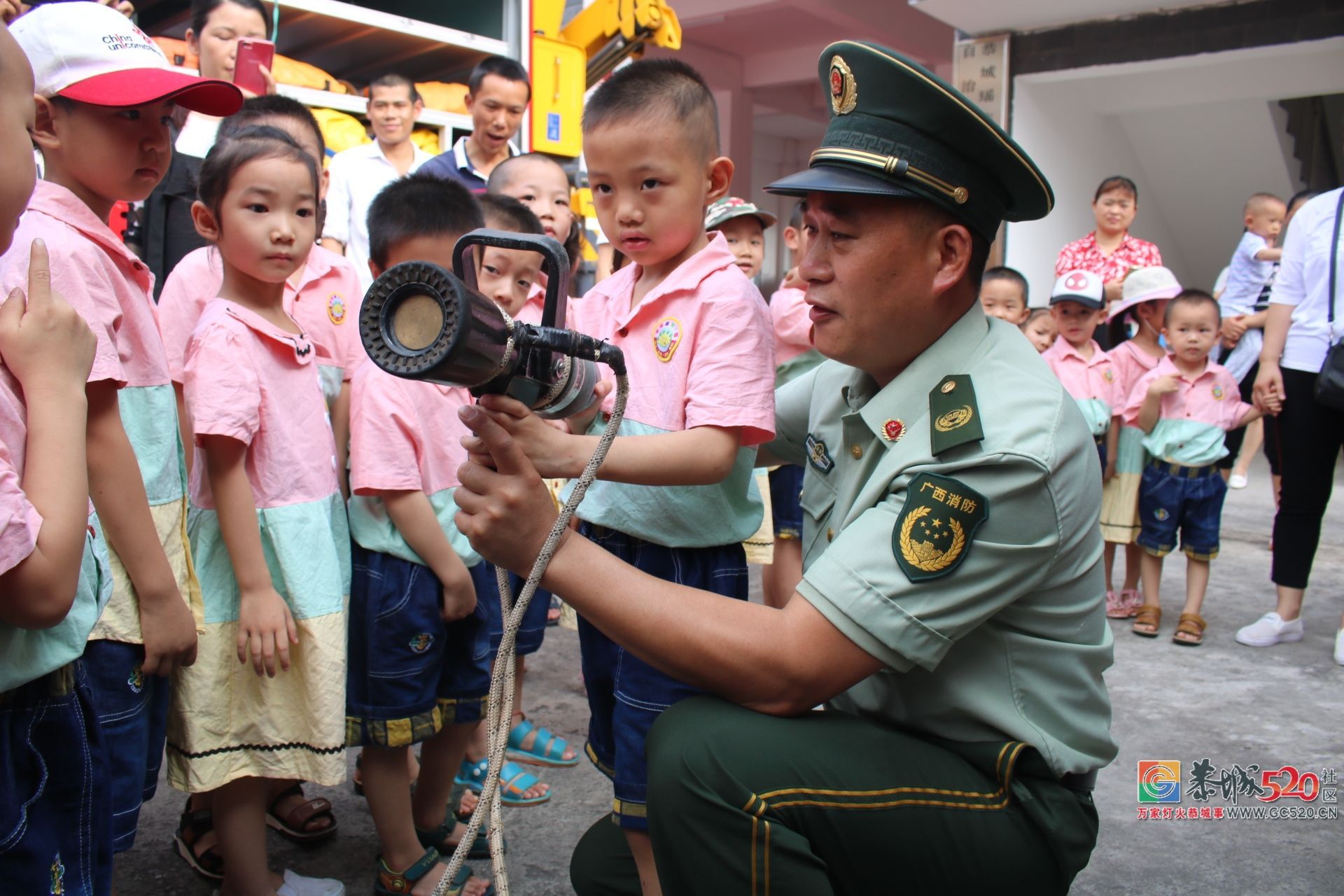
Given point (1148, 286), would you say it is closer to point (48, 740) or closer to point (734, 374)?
point (734, 374)

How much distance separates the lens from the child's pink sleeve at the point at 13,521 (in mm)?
1050

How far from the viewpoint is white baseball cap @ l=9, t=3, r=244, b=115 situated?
1.61 m

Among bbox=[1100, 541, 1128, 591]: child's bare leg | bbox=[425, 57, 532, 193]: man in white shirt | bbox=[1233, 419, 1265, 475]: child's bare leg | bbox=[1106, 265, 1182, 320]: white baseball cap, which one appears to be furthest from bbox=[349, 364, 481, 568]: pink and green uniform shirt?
bbox=[1233, 419, 1265, 475]: child's bare leg

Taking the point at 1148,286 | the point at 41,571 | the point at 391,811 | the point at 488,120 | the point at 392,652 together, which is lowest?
the point at 391,811

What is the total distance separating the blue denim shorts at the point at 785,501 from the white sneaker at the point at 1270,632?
1749 mm

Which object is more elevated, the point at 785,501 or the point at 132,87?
the point at 132,87

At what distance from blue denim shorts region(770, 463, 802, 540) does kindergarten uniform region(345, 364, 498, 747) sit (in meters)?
1.89

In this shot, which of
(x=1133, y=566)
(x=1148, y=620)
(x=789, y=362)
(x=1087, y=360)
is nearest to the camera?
(x=789, y=362)

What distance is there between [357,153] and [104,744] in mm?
2971

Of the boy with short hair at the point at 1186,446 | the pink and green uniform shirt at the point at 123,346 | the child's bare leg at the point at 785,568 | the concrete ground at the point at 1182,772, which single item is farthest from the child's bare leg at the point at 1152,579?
the pink and green uniform shirt at the point at 123,346

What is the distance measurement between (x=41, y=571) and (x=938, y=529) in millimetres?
1071

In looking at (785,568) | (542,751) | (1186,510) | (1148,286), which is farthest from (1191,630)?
(542,751)

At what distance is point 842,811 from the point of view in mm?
1329

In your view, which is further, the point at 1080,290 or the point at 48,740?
the point at 1080,290
